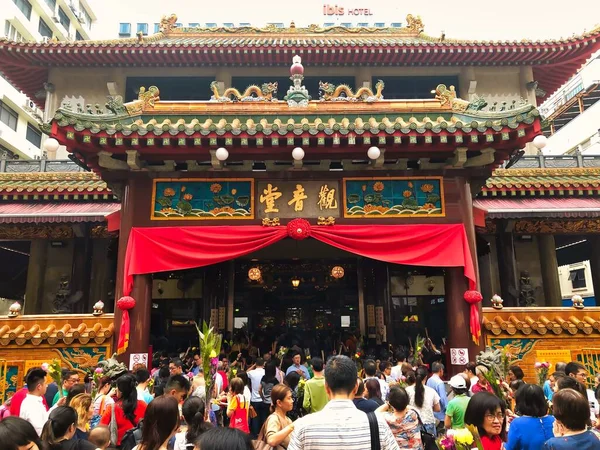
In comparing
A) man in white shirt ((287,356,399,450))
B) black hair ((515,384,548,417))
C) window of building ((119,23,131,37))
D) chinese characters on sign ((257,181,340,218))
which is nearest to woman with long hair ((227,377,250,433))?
man in white shirt ((287,356,399,450))

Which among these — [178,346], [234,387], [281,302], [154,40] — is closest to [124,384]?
[234,387]

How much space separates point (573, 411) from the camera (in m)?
3.22

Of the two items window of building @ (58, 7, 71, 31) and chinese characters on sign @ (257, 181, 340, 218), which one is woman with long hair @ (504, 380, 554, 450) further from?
window of building @ (58, 7, 71, 31)

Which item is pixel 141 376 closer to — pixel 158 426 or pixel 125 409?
pixel 125 409

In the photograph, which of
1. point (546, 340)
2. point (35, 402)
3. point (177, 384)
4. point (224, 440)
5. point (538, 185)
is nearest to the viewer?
point (224, 440)

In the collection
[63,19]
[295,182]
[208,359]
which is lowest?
[208,359]

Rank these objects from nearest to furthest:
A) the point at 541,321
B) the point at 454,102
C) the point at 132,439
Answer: the point at 132,439
the point at 541,321
the point at 454,102

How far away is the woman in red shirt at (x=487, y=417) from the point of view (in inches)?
150

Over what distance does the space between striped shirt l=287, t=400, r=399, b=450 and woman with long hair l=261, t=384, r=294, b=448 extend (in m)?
1.59

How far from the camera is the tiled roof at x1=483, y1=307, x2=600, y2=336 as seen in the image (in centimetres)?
916

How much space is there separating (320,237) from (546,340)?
192 inches

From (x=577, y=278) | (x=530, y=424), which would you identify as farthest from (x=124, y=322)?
(x=577, y=278)

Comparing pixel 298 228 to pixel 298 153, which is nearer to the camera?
pixel 298 153

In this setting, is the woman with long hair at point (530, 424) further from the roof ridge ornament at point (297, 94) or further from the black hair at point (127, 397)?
the roof ridge ornament at point (297, 94)
